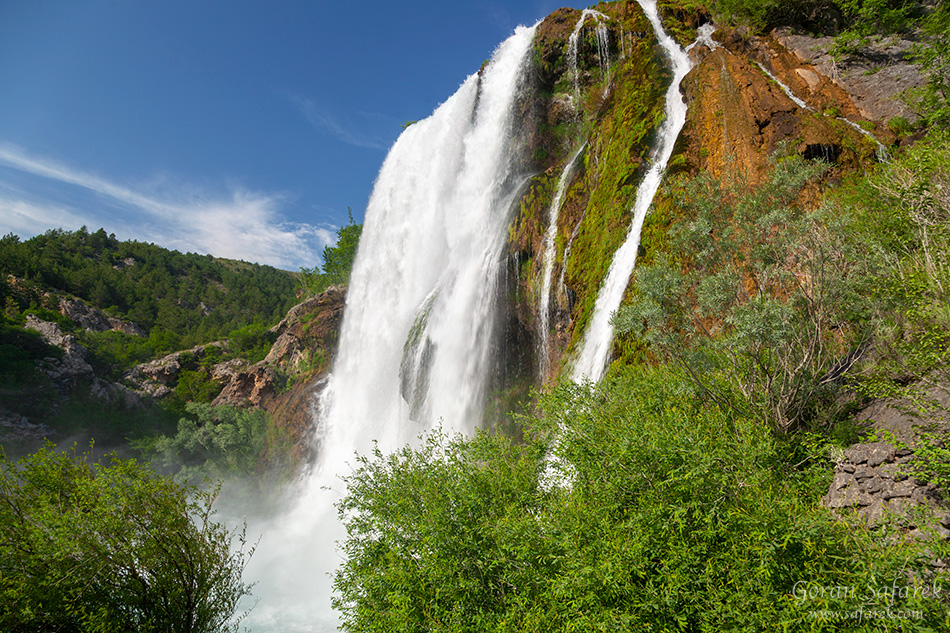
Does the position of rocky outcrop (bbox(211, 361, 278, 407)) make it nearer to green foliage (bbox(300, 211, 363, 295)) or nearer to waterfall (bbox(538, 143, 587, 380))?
green foliage (bbox(300, 211, 363, 295))

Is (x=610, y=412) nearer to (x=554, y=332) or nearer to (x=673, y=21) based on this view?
(x=554, y=332)

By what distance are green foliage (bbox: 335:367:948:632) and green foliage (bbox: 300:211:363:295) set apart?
167 ft

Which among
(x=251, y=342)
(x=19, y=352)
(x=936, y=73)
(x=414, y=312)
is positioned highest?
(x=251, y=342)

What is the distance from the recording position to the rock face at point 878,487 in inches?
249

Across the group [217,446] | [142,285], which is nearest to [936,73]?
[217,446]

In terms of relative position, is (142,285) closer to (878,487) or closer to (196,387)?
(196,387)

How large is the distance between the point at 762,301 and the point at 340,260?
5966 centimetres

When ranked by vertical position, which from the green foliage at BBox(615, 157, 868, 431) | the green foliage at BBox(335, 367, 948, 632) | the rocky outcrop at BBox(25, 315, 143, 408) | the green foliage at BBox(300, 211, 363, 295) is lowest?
the green foliage at BBox(335, 367, 948, 632)

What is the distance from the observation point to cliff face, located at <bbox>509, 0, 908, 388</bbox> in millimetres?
13914

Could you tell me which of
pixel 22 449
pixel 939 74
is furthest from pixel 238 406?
pixel 939 74

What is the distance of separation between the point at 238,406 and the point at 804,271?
53598 mm

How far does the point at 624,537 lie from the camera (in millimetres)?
6664

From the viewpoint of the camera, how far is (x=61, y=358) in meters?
50.5

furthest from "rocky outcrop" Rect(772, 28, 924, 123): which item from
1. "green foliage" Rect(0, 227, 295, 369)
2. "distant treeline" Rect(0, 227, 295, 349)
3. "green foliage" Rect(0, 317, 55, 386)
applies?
"distant treeline" Rect(0, 227, 295, 349)
